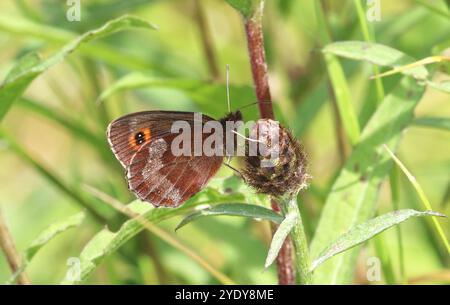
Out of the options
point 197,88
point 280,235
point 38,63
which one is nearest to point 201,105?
point 197,88

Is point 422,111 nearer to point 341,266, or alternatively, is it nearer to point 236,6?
point 341,266

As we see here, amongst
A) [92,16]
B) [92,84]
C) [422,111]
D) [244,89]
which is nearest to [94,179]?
[92,84]

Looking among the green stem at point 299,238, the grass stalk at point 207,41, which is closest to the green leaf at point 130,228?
the green stem at point 299,238

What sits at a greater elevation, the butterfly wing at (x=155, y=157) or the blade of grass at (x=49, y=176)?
the blade of grass at (x=49, y=176)

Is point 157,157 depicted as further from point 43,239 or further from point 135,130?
point 43,239

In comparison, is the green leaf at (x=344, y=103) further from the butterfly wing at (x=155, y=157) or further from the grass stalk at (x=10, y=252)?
the grass stalk at (x=10, y=252)

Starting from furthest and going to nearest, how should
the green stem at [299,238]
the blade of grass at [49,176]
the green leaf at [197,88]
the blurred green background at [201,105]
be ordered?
the blurred green background at [201,105] < the blade of grass at [49,176] < the green leaf at [197,88] < the green stem at [299,238]
